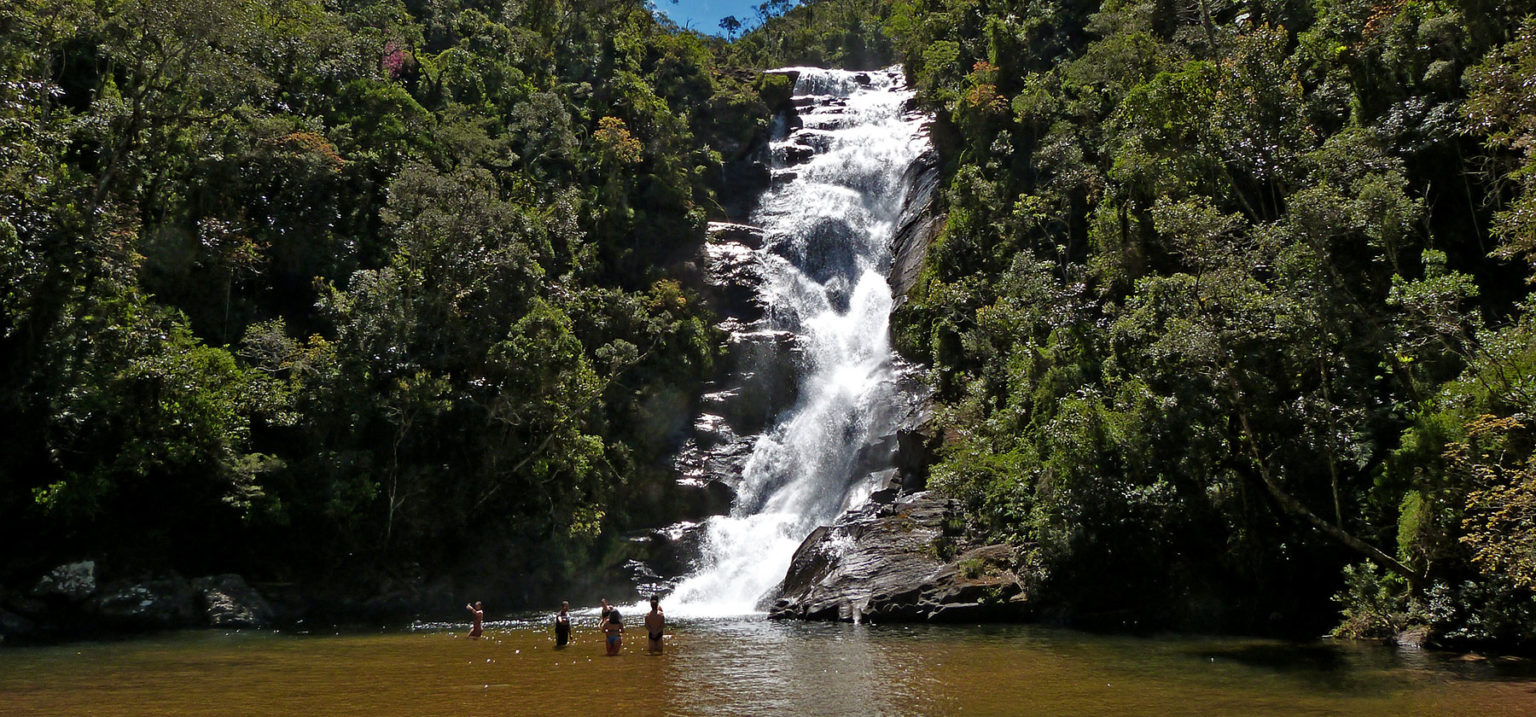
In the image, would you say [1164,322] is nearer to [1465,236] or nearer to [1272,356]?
[1272,356]

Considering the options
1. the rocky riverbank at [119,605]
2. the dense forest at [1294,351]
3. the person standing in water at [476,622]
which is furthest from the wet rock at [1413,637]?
the rocky riverbank at [119,605]

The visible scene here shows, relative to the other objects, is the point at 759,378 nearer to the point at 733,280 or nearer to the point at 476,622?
the point at 733,280

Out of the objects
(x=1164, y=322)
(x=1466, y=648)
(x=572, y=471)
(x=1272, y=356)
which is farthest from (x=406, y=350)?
(x=1466, y=648)

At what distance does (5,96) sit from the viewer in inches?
822

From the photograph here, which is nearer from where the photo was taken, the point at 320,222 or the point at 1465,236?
the point at 1465,236

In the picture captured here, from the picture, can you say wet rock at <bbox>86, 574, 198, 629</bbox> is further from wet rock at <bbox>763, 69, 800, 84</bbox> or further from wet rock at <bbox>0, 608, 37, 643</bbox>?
wet rock at <bbox>763, 69, 800, 84</bbox>

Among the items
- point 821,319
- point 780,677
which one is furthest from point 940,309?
point 780,677

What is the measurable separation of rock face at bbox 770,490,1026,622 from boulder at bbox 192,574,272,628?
14561 mm

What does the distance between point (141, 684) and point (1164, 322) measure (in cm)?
2169

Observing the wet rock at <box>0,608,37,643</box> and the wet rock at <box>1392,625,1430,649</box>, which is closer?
the wet rock at <box>1392,625,1430,649</box>

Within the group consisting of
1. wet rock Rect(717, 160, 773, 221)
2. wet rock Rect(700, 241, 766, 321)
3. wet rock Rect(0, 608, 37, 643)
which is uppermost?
wet rock Rect(717, 160, 773, 221)

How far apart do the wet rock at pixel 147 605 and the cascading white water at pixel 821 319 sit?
14.2 meters

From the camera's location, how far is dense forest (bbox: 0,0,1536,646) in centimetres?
1917

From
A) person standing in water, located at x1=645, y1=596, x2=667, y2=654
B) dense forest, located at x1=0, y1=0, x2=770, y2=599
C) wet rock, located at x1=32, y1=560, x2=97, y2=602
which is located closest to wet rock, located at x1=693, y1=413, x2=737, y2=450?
dense forest, located at x1=0, y1=0, x2=770, y2=599
